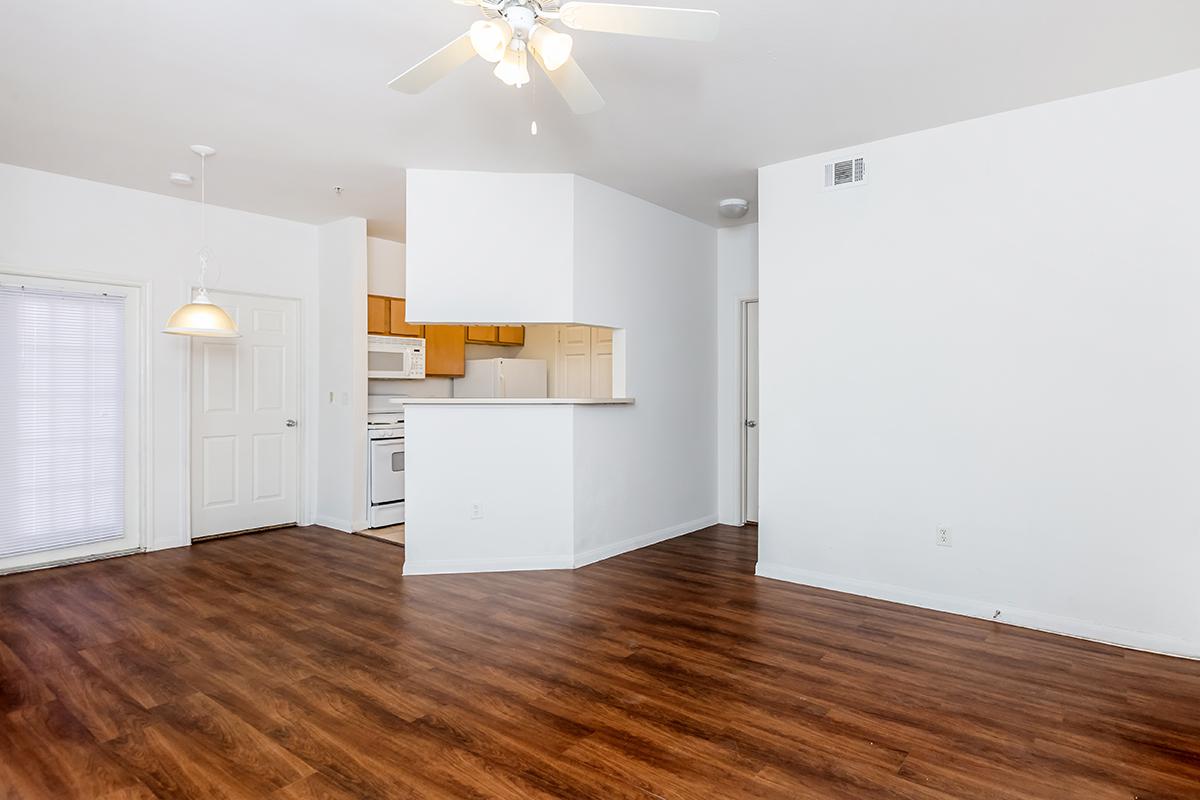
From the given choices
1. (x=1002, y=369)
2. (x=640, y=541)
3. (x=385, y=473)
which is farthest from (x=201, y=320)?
(x=1002, y=369)

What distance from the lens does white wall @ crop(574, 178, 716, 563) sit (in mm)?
4605

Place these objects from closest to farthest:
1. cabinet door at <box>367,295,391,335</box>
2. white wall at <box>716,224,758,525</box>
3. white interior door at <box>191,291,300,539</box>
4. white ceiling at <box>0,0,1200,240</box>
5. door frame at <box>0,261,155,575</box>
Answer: white ceiling at <box>0,0,1200,240</box> → door frame at <box>0,261,155,575</box> → white interior door at <box>191,291,300,539</box> → white wall at <box>716,224,758,525</box> → cabinet door at <box>367,295,391,335</box>

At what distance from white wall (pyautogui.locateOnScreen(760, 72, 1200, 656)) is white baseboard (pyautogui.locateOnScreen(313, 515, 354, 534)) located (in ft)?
11.5

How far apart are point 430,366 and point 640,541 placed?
2772 millimetres

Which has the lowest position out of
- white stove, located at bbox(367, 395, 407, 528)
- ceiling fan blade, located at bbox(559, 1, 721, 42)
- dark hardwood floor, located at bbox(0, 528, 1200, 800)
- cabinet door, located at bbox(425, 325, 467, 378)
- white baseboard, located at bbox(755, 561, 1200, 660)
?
dark hardwood floor, located at bbox(0, 528, 1200, 800)

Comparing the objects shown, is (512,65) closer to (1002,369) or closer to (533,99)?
(533,99)

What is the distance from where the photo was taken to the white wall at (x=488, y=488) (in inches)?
172

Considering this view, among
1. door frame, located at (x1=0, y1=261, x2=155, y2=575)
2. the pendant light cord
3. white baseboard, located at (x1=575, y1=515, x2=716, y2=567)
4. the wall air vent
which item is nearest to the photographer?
the wall air vent

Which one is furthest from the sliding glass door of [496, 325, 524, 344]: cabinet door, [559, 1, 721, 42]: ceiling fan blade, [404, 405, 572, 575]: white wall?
[559, 1, 721, 42]: ceiling fan blade

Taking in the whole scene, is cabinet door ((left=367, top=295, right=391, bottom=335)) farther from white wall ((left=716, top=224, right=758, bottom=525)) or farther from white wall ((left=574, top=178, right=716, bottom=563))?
white wall ((left=716, top=224, right=758, bottom=525))

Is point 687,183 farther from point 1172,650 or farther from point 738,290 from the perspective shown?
point 1172,650

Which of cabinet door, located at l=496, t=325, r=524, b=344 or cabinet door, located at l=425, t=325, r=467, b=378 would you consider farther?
cabinet door, located at l=496, t=325, r=524, b=344

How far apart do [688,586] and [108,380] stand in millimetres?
4411

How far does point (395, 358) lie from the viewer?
6.04m
